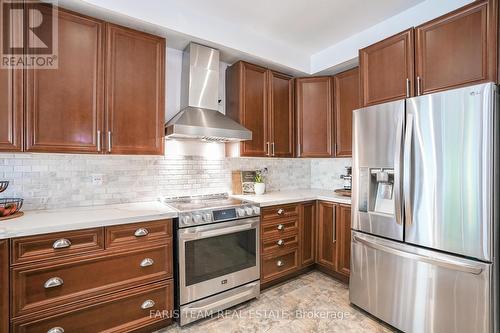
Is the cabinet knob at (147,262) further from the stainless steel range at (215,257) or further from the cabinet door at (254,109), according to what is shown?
the cabinet door at (254,109)

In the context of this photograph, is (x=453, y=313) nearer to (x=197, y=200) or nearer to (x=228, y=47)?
(x=197, y=200)

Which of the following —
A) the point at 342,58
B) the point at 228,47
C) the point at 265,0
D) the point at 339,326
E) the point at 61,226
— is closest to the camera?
the point at 61,226

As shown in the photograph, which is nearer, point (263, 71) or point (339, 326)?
point (339, 326)

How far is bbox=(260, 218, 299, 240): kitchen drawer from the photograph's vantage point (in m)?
2.55

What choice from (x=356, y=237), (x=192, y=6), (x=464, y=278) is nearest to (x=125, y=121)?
(x=192, y=6)

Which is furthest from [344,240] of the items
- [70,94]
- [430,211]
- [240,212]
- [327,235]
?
[70,94]

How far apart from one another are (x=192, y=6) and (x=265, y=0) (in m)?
0.69

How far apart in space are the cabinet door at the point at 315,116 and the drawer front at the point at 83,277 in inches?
84.3

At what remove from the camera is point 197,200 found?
261 centimetres

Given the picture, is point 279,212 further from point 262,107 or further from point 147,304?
point 147,304

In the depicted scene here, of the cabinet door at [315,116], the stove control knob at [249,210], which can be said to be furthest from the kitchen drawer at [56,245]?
the cabinet door at [315,116]

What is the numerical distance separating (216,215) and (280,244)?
921mm

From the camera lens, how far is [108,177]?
2.28 metres

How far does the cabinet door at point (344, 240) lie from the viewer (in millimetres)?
2604
